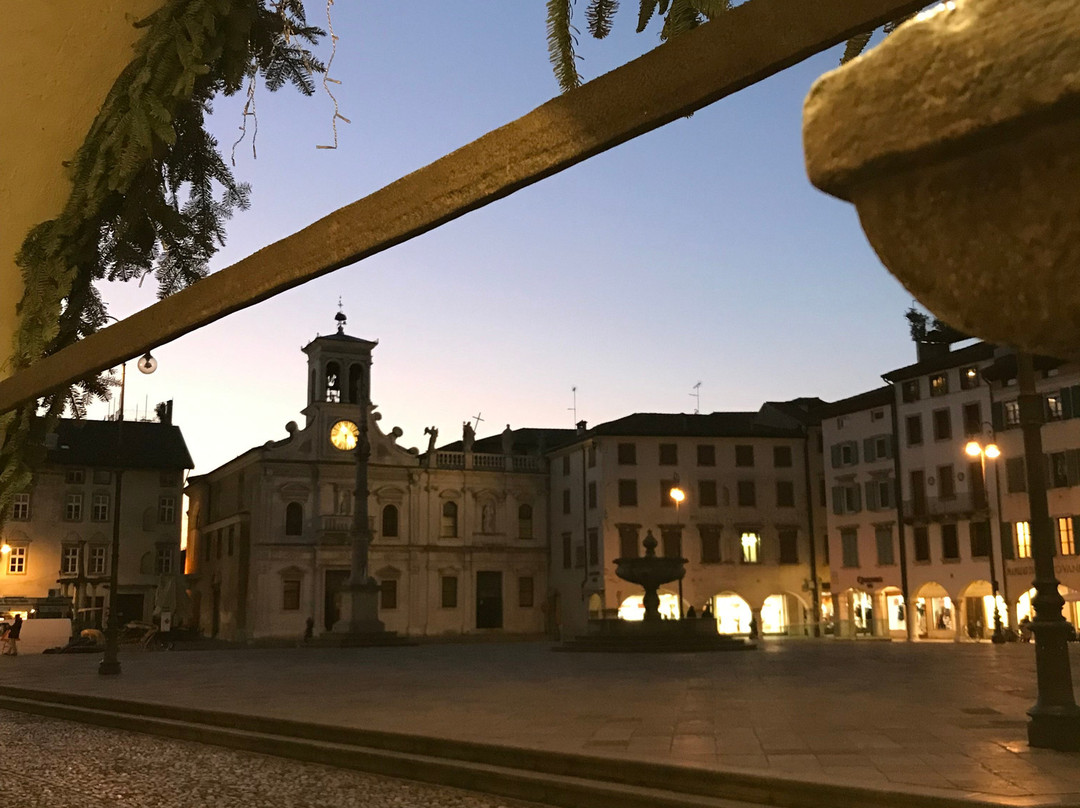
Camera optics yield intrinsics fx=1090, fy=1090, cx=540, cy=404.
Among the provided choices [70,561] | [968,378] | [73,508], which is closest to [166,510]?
[73,508]

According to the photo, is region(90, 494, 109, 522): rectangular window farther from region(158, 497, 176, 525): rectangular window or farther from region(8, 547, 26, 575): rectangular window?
region(8, 547, 26, 575): rectangular window

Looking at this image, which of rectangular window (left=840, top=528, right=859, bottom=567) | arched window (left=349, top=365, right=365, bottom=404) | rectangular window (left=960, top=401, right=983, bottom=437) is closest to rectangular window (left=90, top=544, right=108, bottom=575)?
arched window (left=349, top=365, right=365, bottom=404)

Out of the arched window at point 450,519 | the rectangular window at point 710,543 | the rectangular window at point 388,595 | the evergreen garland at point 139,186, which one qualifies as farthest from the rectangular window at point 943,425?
the evergreen garland at point 139,186

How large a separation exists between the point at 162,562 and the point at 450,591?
15326mm

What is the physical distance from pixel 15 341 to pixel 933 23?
11.7 ft

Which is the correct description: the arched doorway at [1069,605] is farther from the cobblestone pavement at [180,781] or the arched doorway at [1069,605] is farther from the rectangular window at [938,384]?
the cobblestone pavement at [180,781]

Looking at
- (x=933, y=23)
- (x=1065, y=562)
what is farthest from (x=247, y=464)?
(x=933, y=23)

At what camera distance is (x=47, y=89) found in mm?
3902

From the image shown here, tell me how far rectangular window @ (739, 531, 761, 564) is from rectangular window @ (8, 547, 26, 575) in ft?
117

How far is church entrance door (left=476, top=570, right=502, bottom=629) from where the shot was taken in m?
57.8

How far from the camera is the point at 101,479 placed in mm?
57438

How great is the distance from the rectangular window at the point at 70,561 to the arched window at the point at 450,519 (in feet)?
61.7

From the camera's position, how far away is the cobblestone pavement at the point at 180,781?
8.97 meters

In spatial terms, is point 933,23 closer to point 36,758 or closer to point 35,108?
point 35,108
